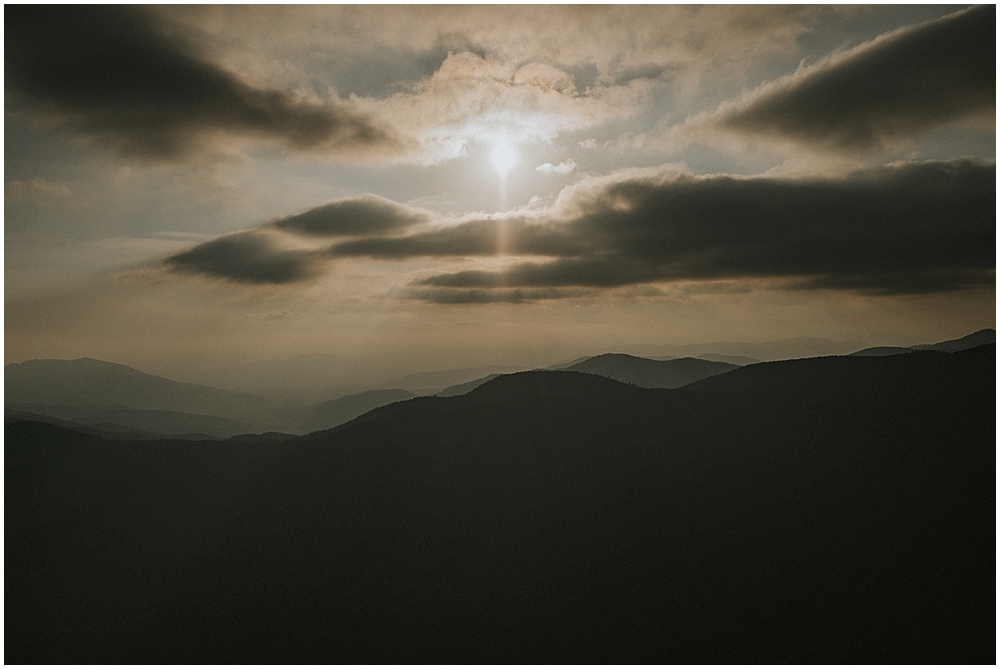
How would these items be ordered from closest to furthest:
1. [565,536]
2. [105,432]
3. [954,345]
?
[565,536] → [105,432] → [954,345]

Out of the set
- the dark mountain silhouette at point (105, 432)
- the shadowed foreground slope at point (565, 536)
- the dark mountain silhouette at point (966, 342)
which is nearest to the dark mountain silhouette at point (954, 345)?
the dark mountain silhouette at point (966, 342)

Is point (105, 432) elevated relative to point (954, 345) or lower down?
lower down

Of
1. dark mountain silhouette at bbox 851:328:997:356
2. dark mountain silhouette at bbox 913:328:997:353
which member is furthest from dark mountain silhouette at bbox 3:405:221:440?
dark mountain silhouette at bbox 913:328:997:353

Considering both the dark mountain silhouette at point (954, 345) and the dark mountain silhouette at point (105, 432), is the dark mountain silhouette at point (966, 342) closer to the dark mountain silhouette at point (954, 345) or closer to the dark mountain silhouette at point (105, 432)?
the dark mountain silhouette at point (954, 345)

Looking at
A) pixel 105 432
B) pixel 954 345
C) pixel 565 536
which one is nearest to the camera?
pixel 565 536

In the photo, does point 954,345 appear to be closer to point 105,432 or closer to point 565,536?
point 565,536

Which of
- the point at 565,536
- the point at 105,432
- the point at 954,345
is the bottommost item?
the point at 565,536

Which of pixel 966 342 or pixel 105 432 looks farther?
→ pixel 966 342

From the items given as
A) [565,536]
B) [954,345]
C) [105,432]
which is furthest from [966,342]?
[105,432]
